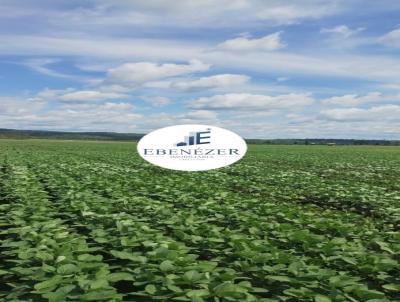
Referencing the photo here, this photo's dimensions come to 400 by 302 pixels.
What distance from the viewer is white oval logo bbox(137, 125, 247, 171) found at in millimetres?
13930

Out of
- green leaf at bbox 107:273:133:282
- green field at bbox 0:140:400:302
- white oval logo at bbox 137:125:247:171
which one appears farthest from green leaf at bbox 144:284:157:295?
white oval logo at bbox 137:125:247:171

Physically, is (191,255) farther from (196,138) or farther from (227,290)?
(196,138)

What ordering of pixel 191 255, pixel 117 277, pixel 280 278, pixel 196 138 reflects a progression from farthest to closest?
pixel 196 138 < pixel 191 255 < pixel 280 278 < pixel 117 277

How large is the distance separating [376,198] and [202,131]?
5245 mm

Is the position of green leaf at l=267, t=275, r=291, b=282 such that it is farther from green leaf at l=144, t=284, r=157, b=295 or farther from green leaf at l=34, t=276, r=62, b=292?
green leaf at l=34, t=276, r=62, b=292

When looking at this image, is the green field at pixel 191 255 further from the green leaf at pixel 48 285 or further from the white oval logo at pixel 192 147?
the white oval logo at pixel 192 147

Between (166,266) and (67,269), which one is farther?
(166,266)

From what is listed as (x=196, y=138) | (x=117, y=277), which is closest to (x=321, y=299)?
(x=117, y=277)

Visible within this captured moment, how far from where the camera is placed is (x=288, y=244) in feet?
19.2

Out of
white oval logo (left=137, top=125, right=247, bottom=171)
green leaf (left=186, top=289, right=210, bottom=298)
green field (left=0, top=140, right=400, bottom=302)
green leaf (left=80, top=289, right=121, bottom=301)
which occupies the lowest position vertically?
green field (left=0, top=140, right=400, bottom=302)

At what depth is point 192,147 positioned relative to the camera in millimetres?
13969

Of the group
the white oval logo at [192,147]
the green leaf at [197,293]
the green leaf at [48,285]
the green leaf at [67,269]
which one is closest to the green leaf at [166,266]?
the green leaf at [197,293]

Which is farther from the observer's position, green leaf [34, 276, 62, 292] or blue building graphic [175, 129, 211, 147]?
blue building graphic [175, 129, 211, 147]

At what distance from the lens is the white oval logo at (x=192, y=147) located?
13930 mm
